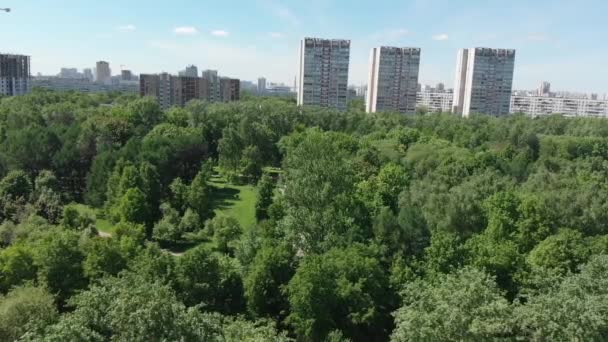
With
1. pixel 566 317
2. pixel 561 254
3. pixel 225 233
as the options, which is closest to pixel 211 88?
pixel 225 233

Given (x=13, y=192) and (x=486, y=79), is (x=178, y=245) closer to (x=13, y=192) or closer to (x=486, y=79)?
(x=13, y=192)

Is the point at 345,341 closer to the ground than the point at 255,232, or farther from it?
closer to the ground

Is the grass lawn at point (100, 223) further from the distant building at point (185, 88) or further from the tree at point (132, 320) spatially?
the distant building at point (185, 88)

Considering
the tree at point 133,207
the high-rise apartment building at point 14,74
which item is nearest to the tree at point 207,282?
the tree at point 133,207

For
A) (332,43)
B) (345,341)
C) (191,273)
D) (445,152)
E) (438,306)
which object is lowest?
(345,341)

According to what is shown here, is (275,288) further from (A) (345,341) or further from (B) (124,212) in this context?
(B) (124,212)

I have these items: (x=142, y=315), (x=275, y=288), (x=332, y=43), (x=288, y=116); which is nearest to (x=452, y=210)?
(x=275, y=288)

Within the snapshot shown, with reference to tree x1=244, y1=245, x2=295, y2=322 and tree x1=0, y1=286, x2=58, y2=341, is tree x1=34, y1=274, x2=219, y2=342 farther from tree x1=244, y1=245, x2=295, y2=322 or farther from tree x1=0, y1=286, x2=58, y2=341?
tree x1=244, y1=245, x2=295, y2=322
